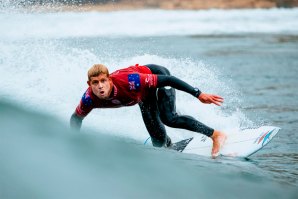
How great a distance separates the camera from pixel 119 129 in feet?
26.6

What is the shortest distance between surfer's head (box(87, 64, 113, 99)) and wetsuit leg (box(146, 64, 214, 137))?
873mm

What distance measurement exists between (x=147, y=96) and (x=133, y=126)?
2.12 m

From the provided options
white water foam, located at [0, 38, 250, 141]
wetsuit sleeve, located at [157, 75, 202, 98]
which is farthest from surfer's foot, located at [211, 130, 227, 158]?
white water foam, located at [0, 38, 250, 141]

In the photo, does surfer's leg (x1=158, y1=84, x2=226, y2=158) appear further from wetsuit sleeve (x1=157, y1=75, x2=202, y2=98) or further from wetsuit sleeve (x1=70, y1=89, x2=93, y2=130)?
wetsuit sleeve (x1=70, y1=89, x2=93, y2=130)

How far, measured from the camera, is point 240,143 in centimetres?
700

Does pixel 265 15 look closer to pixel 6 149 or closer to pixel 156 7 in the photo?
pixel 156 7

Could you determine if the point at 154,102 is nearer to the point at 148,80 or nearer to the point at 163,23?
the point at 148,80

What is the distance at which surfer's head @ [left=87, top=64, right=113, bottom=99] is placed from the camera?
5848mm

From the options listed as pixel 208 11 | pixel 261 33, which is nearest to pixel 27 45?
pixel 261 33

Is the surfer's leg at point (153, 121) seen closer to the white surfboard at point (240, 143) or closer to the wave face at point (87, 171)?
the white surfboard at point (240, 143)

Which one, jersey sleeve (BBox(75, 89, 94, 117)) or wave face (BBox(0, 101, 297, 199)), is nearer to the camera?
wave face (BBox(0, 101, 297, 199))

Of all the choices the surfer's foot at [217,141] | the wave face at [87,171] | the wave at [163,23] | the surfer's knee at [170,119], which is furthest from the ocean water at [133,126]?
the wave at [163,23]

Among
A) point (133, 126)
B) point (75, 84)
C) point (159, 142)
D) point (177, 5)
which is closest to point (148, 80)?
point (159, 142)

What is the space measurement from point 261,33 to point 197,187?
29.1 metres
